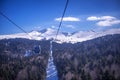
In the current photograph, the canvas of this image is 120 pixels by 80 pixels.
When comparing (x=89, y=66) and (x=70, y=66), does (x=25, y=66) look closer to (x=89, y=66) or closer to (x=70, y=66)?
(x=70, y=66)

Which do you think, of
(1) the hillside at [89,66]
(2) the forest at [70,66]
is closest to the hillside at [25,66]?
(2) the forest at [70,66]

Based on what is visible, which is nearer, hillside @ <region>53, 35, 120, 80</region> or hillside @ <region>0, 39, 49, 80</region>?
hillside @ <region>53, 35, 120, 80</region>

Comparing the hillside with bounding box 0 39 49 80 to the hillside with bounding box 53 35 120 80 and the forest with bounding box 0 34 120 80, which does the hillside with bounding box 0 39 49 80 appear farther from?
the hillside with bounding box 53 35 120 80

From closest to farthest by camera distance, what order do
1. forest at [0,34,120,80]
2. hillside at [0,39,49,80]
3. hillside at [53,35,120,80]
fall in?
1. hillside at [53,35,120,80]
2. forest at [0,34,120,80]
3. hillside at [0,39,49,80]

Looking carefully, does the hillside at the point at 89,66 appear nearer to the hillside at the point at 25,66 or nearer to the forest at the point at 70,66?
the forest at the point at 70,66

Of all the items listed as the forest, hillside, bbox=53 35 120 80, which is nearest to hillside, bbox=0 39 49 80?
the forest

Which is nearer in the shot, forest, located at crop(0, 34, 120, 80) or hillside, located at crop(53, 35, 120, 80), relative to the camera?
hillside, located at crop(53, 35, 120, 80)

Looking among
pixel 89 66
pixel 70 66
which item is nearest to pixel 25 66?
pixel 70 66

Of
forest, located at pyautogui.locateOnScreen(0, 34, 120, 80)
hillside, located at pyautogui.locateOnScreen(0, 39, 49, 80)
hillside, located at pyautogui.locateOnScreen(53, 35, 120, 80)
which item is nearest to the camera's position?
hillside, located at pyautogui.locateOnScreen(53, 35, 120, 80)

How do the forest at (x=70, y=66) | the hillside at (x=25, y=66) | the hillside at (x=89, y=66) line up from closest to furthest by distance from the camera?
the hillside at (x=89, y=66), the forest at (x=70, y=66), the hillside at (x=25, y=66)

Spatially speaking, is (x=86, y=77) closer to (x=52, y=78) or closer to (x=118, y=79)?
(x=118, y=79)

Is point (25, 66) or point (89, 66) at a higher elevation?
point (89, 66)

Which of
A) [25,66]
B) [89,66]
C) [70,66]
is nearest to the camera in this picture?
[70,66]
